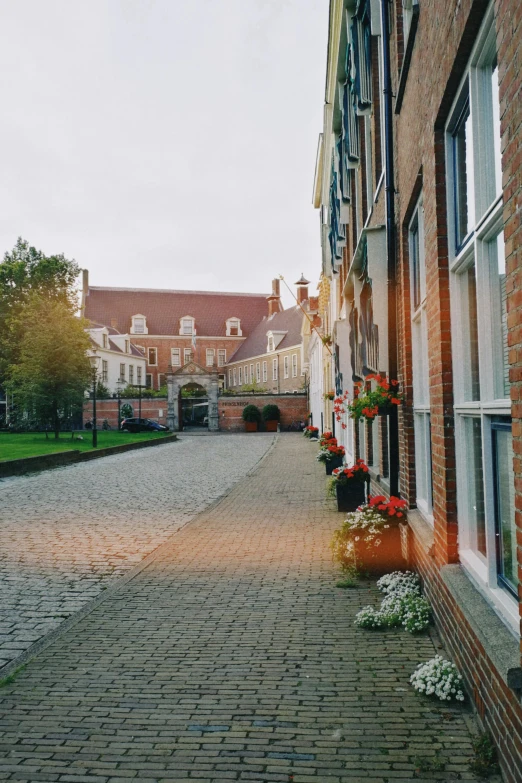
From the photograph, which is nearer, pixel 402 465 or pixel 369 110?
pixel 402 465

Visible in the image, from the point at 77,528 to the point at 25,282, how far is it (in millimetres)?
48298

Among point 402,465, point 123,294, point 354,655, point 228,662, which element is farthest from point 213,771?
point 123,294

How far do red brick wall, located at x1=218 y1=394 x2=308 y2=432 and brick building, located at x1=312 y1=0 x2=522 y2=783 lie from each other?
45802mm

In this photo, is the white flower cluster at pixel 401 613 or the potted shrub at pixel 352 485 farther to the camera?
the potted shrub at pixel 352 485

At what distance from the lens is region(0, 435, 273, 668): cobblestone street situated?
19.9 feet

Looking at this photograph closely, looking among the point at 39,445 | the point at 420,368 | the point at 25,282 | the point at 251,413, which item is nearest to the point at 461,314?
the point at 420,368

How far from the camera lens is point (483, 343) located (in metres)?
3.43

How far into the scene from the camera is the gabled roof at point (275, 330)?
6266 cm

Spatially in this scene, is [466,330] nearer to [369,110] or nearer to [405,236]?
[405,236]

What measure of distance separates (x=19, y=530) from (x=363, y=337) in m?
6.11

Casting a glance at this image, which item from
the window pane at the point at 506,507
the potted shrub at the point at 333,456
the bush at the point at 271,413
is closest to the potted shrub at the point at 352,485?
the potted shrub at the point at 333,456

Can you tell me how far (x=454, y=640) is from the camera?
4.03 m

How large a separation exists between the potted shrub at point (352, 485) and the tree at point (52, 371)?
2472cm

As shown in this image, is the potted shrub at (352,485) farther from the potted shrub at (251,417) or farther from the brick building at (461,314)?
the potted shrub at (251,417)
